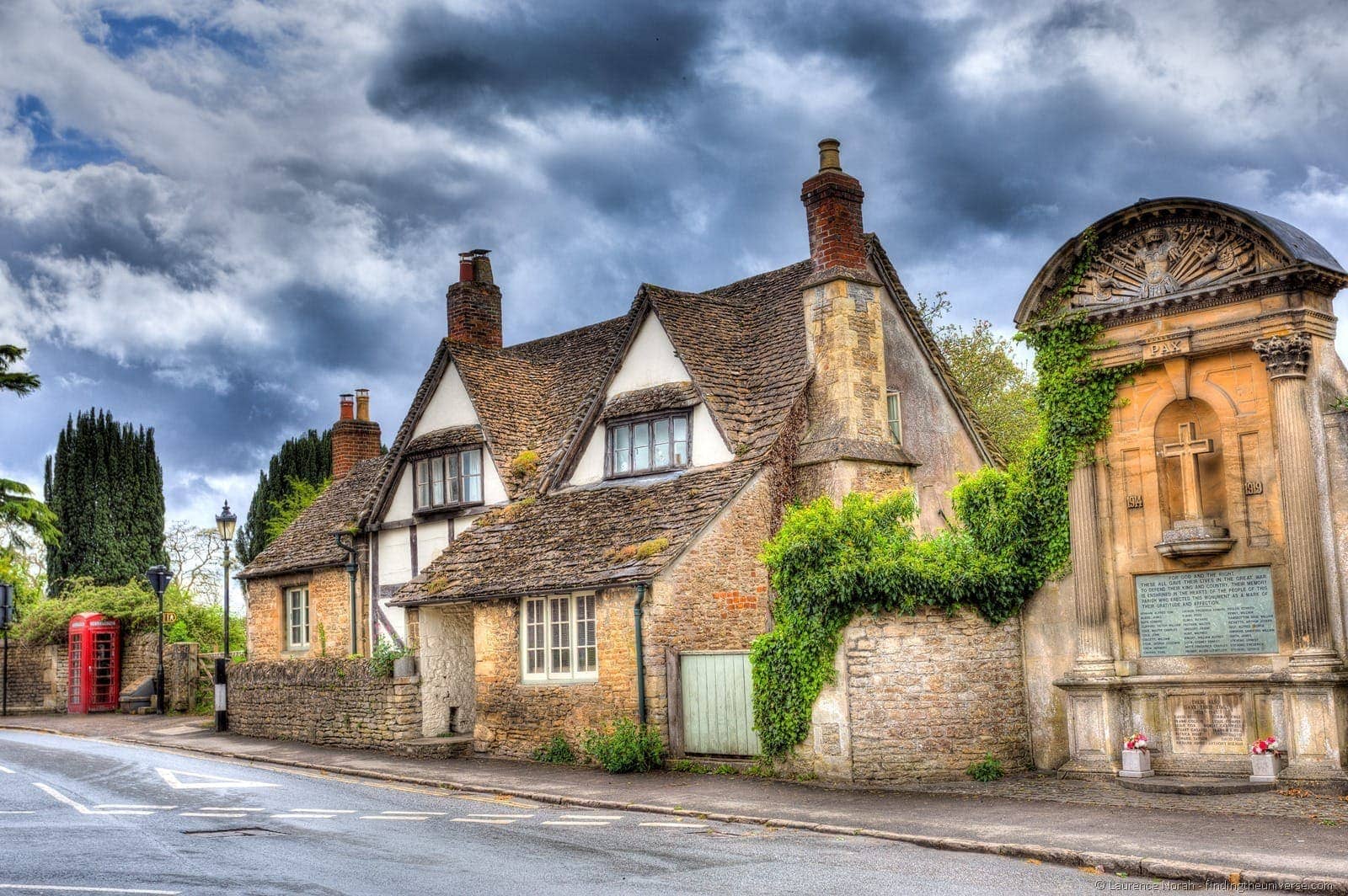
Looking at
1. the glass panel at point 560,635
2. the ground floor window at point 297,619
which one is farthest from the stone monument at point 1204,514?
the ground floor window at point 297,619

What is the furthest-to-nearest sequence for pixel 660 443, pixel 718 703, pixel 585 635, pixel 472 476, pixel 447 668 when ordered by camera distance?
1. pixel 472 476
2. pixel 447 668
3. pixel 660 443
4. pixel 585 635
5. pixel 718 703

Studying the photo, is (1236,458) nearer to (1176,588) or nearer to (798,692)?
(1176,588)

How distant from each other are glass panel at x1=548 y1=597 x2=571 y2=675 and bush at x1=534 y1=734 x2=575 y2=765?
109 centimetres

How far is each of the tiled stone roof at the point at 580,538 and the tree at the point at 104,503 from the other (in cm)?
3319

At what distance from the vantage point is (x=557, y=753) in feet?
66.4

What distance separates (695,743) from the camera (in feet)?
61.7

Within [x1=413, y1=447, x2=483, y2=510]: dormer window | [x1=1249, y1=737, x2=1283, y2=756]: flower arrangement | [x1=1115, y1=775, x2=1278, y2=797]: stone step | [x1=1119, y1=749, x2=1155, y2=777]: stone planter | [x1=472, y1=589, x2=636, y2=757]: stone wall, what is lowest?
[x1=1115, y1=775, x2=1278, y2=797]: stone step

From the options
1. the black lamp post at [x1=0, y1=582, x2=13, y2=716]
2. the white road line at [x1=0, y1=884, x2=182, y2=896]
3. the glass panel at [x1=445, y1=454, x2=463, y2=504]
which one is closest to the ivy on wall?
the white road line at [x1=0, y1=884, x2=182, y2=896]

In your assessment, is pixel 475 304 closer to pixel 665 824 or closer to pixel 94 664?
pixel 94 664

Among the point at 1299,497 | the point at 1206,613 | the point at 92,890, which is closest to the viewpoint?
the point at 92,890

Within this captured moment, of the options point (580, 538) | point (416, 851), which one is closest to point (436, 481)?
point (580, 538)

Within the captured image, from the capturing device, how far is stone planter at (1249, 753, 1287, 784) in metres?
13.9

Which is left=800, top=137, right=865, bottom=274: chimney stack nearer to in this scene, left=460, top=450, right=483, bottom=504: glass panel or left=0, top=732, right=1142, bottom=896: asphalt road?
left=460, top=450, right=483, bottom=504: glass panel

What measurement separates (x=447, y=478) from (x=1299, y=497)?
17462 mm
